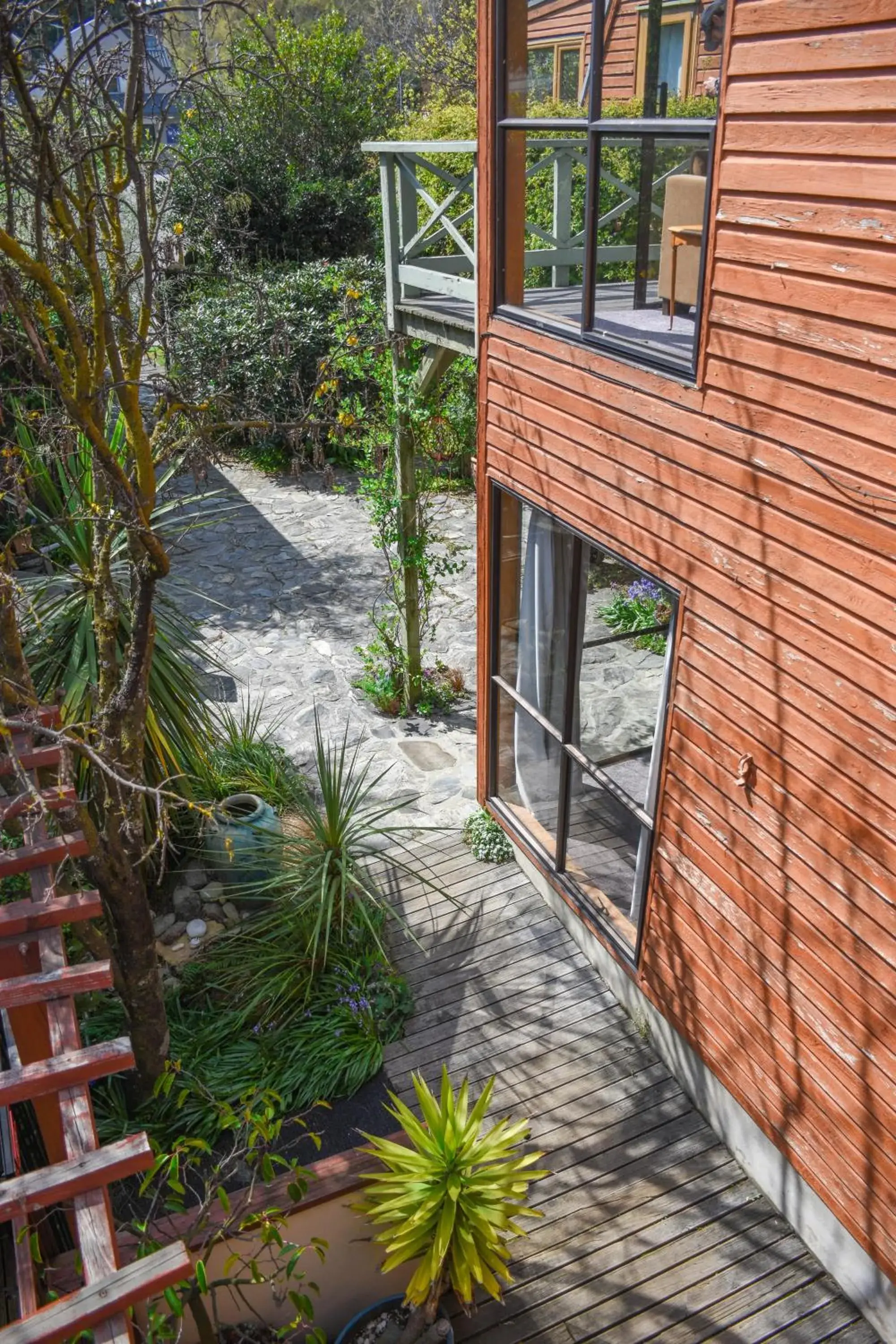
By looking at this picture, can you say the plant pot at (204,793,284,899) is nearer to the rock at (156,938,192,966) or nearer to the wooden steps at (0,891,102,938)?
the rock at (156,938,192,966)

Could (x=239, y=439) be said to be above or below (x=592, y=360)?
below

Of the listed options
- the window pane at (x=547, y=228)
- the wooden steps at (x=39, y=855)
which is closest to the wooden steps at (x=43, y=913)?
the wooden steps at (x=39, y=855)

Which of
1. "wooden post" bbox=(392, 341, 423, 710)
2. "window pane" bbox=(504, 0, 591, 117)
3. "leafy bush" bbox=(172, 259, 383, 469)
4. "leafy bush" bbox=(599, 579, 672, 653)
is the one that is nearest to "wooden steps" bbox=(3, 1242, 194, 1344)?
"leafy bush" bbox=(599, 579, 672, 653)

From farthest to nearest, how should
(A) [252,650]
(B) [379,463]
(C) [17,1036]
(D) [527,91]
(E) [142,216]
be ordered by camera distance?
(A) [252,650] → (B) [379,463] → (D) [527,91] → (E) [142,216] → (C) [17,1036]

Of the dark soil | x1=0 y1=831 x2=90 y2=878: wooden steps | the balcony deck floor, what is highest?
the balcony deck floor

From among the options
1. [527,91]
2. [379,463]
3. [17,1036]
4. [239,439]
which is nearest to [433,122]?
[239,439]

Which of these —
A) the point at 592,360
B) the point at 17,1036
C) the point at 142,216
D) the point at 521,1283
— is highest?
the point at 142,216

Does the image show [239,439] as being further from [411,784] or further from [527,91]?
[527,91]

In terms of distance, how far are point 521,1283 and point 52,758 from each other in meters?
2.78

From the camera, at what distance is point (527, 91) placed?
4633mm

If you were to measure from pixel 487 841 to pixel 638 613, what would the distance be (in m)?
1.82

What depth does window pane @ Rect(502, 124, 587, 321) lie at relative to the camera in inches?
192

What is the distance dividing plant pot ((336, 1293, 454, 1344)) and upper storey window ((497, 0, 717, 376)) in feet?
12.2

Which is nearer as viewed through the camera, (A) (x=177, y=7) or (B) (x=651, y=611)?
(A) (x=177, y=7)
